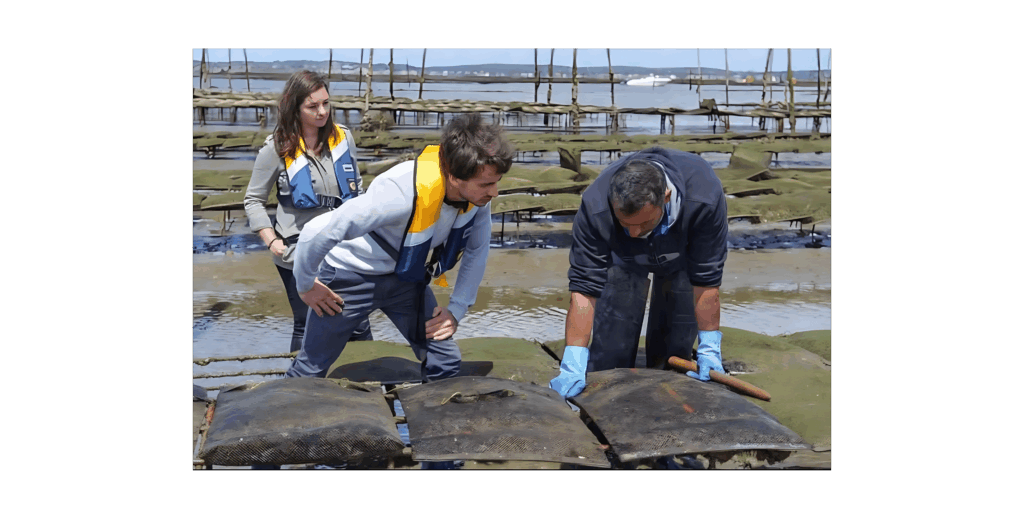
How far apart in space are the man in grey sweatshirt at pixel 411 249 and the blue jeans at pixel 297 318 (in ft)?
1.00

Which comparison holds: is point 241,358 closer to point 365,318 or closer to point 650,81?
point 365,318

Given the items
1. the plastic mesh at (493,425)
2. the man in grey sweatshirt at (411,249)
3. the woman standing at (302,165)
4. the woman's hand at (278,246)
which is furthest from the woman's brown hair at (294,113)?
the plastic mesh at (493,425)

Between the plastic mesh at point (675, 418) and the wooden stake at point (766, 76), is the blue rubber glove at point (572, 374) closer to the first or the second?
the plastic mesh at point (675, 418)

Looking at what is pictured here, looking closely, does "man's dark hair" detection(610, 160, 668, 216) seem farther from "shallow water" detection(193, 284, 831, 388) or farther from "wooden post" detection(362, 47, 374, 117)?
"wooden post" detection(362, 47, 374, 117)

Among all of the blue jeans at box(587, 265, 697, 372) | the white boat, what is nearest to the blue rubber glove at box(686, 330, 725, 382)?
the blue jeans at box(587, 265, 697, 372)

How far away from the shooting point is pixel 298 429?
3178mm

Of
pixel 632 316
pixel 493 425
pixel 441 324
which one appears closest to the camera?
pixel 493 425

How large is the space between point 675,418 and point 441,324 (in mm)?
1129

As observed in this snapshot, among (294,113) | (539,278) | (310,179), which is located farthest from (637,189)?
(294,113)

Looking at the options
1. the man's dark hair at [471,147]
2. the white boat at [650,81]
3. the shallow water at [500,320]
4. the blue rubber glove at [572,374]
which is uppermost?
the white boat at [650,81]

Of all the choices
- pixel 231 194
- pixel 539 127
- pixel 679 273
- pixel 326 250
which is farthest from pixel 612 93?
pixel 231 194

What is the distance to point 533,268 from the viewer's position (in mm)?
4637

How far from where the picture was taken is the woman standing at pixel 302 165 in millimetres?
3842
